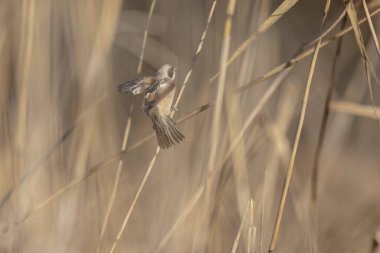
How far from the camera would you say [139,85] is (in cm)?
145

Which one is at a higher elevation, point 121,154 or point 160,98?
point 160,98

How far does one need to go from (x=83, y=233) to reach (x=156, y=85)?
2.32ft

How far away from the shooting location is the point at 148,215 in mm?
2215

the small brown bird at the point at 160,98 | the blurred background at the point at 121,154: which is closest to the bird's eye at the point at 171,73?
the small brown bird at the point at 160,98

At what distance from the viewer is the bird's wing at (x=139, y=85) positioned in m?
1.42

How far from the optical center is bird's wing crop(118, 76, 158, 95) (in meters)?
1.42

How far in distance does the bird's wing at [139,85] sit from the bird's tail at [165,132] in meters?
0.08

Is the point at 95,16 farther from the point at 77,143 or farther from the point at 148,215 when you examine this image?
the point at 148,215

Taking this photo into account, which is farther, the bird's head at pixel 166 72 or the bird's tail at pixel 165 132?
the bird's head at pixel 166 72

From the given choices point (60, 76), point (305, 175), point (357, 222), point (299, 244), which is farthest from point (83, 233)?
point (305, 175)

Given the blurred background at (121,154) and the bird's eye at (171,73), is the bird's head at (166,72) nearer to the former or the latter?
the bird's eye at (171,73)

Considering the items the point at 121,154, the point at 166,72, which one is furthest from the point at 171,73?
the point at 121,154

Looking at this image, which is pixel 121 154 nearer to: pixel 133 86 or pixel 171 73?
pixel 133 86

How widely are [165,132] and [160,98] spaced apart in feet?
0.46
